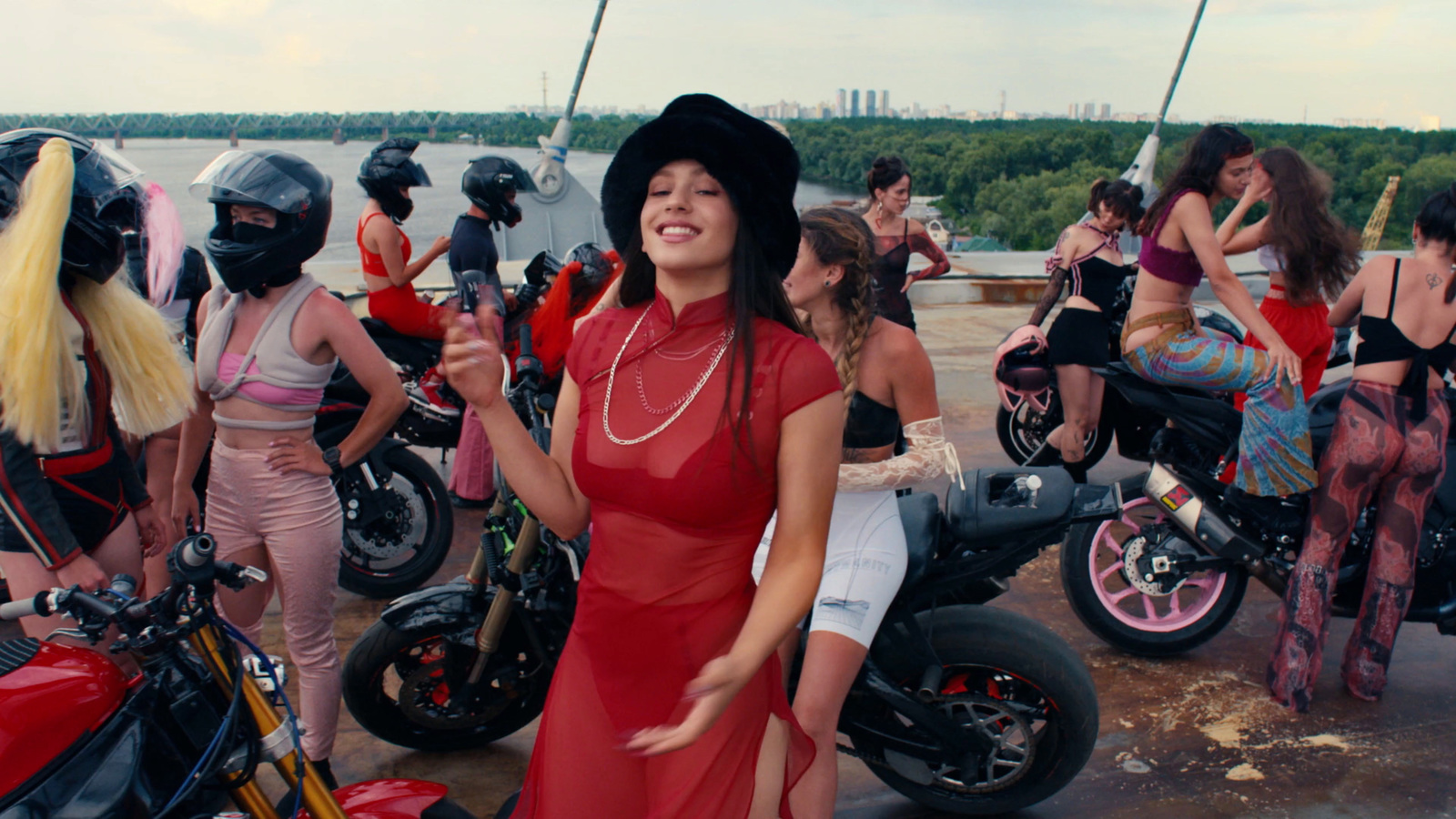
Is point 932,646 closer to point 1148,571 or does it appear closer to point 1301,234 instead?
point 1148,571

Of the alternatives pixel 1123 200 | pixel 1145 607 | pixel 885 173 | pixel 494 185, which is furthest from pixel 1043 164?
pixel 1145 607

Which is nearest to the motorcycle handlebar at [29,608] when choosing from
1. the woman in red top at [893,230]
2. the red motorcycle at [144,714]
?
the red motorcycle at [144,714]

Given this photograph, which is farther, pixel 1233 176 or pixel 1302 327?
pixel 1302 327

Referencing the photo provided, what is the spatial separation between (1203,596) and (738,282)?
9.61 ft

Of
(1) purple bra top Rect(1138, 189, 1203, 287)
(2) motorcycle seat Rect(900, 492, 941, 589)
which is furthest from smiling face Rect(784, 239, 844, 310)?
(1) purple bra top Rect(1138, 189, 1203, 287)

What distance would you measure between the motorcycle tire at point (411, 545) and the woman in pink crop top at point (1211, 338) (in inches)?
113

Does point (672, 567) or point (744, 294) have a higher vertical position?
point (744, 294)

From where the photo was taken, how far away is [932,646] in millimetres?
2684

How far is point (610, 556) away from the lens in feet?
5.78

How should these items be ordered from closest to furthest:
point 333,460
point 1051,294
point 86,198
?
point 86,198 → point 333,460 → point 1051,294

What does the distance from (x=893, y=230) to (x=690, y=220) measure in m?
4.39

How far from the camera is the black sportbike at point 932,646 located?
2664mm

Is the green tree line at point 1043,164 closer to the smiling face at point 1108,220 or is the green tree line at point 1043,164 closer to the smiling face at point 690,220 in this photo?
the smiling face at point 1108,220

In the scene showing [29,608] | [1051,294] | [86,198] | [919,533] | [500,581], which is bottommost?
[500,581]
